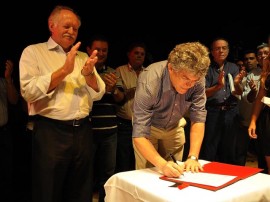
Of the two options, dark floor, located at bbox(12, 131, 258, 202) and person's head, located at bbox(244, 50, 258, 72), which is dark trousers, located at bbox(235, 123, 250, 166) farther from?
dark floor, located at bbox(12, 131, 258, 202)

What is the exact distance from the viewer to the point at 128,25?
4891 millimetres

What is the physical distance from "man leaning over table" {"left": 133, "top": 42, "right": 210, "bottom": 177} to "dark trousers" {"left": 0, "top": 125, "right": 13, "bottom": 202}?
4.14 ft

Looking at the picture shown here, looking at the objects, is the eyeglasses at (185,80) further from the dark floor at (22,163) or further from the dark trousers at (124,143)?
the dark floor at (22,163)

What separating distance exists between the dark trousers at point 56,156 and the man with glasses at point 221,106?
160 cm

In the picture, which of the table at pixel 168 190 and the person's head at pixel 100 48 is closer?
the table at pixel 168 190

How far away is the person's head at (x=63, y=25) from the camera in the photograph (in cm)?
220

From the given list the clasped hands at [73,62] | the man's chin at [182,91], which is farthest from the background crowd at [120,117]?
the man's chin at [182,91]

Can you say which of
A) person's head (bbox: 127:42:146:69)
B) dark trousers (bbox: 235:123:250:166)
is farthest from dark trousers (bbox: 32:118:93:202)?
dark trousers (bbox: 235:123:250:166)

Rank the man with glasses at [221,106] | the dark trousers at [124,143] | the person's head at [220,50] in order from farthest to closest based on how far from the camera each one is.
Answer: the person's head at [220,50] < the man with glasses at [221,106] < the dark trousers at [124,143]

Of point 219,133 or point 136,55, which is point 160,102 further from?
point 219,133

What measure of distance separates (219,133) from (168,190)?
7.01 feet

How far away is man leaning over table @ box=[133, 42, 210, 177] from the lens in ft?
5.57

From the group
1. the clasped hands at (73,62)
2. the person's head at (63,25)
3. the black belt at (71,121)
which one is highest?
the person's head at (63,25)

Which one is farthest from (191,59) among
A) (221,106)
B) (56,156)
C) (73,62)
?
(221,106)
